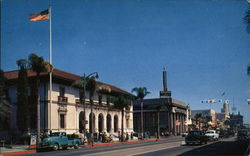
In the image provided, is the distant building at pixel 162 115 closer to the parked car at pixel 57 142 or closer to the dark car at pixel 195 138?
the dark car at pixel 195 138

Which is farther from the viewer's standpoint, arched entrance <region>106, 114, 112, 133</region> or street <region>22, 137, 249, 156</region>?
arched entrance <region>106, 114, 112, 133</region>

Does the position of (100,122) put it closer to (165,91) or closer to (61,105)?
(61,105)

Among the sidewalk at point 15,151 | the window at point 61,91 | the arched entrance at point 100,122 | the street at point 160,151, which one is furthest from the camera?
the arched entrance at point 100,122

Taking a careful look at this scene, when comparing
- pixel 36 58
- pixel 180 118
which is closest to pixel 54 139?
pixel 36 58

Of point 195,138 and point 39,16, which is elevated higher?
point 39,16

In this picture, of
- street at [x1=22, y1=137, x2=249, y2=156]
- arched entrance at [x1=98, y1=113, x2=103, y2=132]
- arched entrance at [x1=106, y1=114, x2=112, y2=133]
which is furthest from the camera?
arched entrance at [x1=106, y1=114, x2=112, y2=133]

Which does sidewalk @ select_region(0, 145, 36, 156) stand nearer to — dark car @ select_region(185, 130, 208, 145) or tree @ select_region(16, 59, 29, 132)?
tree @ select_region(16, 59, 29, 132)

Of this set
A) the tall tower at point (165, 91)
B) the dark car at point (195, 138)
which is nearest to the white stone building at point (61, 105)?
the dark car at point (195, 138)

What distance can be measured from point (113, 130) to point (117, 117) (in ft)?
10.8

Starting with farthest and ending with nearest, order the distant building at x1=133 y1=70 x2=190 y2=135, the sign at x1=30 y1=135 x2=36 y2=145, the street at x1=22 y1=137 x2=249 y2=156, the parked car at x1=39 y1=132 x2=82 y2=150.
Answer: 1. the distant building at x1=133 y1=70 x2=190 y2=135
2. the sign at x1=30 y1=135 x2=36 y2=145
3. the parked car at x1=39 y1=132 x2=82 y2=150
4. the street at x1=22 y1=137 x2=249 y2=156

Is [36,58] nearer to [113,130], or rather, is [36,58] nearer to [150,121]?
[113,130]

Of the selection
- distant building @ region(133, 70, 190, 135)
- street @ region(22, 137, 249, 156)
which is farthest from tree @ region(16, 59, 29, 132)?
distant building @ region(133, 70, 190, 135)

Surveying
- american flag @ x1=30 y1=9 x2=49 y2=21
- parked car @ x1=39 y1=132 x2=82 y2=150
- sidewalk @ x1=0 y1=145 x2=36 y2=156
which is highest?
american flag @ x1=30 y1=9 x2=49 y2=21

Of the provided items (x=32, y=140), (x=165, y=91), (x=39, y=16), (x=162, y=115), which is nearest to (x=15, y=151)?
(x=32, y=140)
